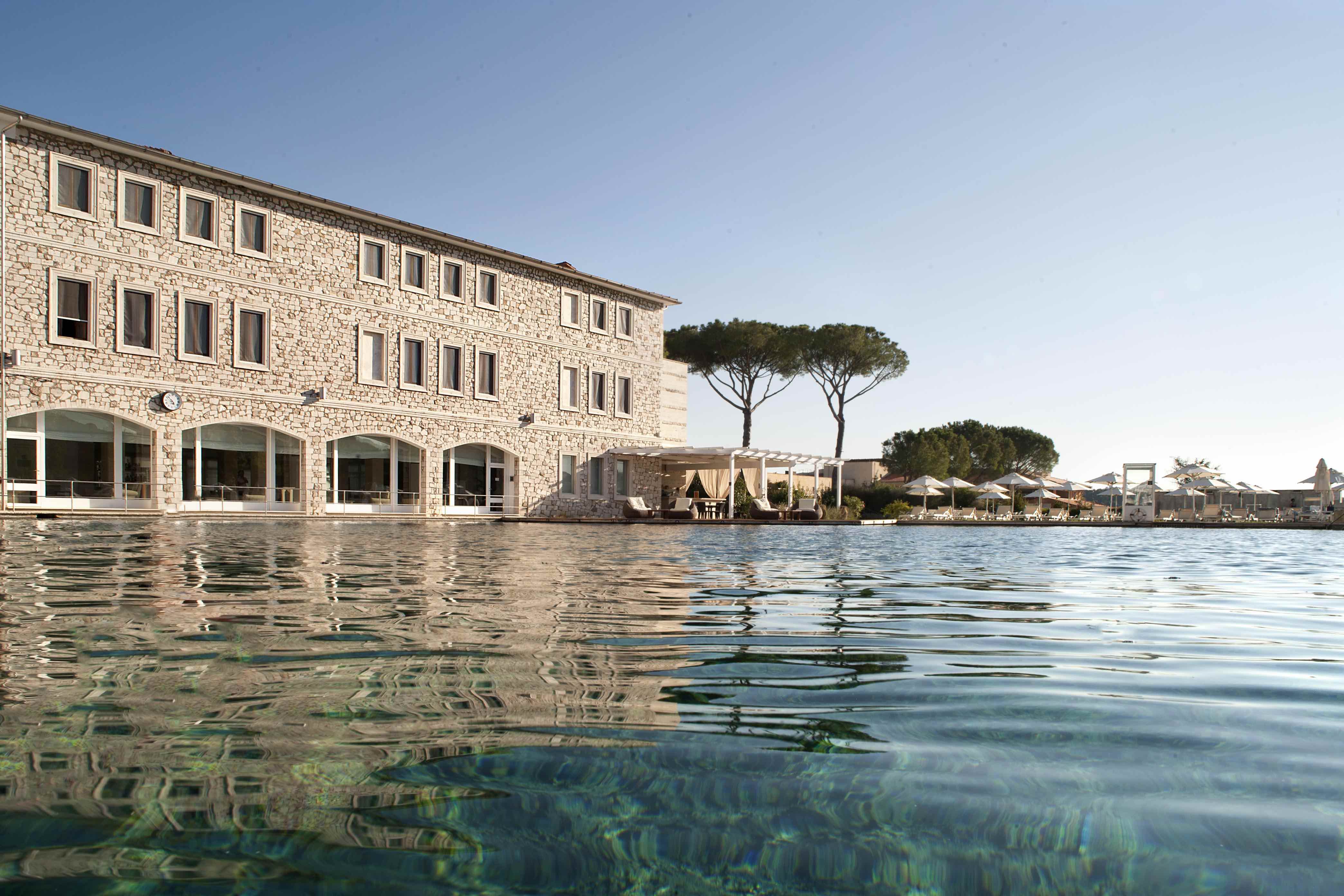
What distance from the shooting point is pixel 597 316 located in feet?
99.2

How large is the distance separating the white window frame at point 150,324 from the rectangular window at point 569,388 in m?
11.8

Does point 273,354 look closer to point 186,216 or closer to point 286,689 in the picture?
point 186,216

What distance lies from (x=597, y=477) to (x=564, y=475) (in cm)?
159

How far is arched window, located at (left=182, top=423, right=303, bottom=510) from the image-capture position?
67.4ft

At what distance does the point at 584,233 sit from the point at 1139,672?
1151 inches

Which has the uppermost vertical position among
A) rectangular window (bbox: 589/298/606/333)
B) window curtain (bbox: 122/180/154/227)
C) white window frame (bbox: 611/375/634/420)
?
window curtain (bbox: 122/180/154/227)

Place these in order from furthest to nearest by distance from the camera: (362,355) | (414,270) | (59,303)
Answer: (414,270), (362,355), (59,303)

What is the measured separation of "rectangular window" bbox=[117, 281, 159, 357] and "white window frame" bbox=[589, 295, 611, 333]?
13.2 meters

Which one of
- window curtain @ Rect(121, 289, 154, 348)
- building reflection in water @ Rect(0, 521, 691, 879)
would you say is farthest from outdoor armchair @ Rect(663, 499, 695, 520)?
building reflection in water @ Rect(0, 521, 691, 879)

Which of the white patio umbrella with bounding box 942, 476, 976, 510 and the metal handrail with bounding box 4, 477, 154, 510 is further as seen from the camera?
the white patio umbrella with bounding box 942, 476, 976, 510

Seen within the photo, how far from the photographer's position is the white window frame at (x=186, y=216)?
20.3m

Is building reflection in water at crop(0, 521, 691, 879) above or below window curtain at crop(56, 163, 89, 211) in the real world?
below

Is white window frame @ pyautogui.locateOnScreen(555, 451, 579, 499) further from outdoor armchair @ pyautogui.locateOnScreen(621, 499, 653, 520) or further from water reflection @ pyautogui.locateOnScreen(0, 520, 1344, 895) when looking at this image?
water reflection @ pyautogui.locateOnScreen(0, 520, 1344, 895)

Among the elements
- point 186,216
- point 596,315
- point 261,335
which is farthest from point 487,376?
point 186,216
